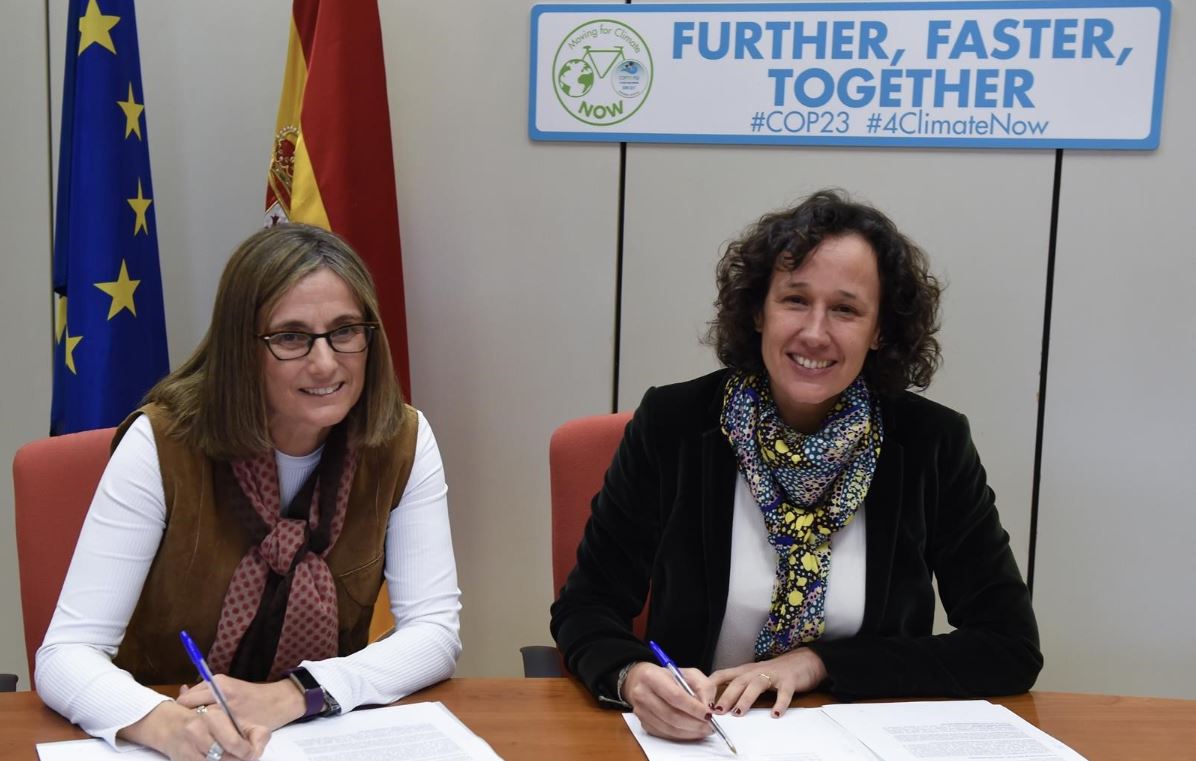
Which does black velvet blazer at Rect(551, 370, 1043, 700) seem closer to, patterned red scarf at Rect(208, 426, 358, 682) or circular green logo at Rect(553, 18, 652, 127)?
patterned red scarf at Rect(208, 426, 358, 682)

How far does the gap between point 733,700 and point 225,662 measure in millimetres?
842

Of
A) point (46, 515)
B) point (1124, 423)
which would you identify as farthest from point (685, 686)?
point (1124, 423)

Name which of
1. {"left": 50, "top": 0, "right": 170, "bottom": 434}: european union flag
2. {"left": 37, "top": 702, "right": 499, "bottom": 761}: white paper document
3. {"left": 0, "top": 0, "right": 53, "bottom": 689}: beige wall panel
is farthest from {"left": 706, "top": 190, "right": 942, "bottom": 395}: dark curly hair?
{"left": 0, "top": 0, "right": 53, "bottom": 689}: beige wall panel

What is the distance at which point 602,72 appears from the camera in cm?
276

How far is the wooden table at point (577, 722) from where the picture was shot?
1306 mm

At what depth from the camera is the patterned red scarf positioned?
5.34 feet

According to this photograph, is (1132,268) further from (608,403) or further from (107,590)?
(107,590)

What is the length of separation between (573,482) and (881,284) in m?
0.70

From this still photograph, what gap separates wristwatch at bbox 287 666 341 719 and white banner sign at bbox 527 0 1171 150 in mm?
1821

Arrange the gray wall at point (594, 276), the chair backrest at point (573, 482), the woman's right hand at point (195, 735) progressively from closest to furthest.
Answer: the woman's right hand at point (195, 735), the chair backrest at point (573, 482), the gray wall at point (594, 276)

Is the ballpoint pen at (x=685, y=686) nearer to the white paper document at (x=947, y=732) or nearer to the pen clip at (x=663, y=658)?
the pen clip at (x=663, y=658)

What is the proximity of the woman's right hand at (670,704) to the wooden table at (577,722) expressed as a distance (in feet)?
0.13

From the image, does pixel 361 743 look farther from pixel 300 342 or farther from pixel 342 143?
pixel 342 143

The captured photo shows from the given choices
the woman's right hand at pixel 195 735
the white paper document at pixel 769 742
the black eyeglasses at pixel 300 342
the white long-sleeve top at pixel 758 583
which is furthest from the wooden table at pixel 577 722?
the black eyeglasses at pixel 300 342
